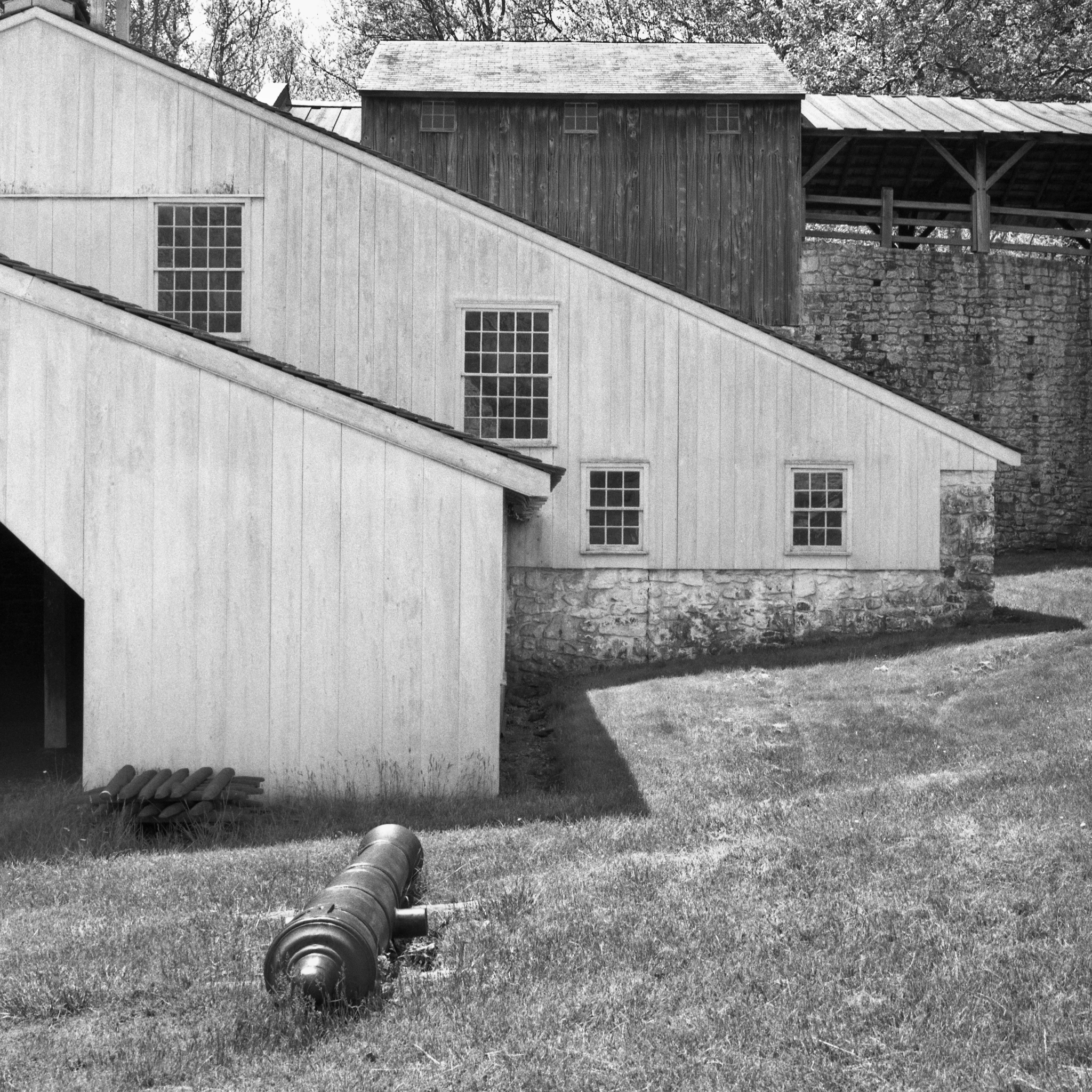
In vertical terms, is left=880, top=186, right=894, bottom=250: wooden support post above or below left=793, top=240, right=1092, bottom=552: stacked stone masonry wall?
above

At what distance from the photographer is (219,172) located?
15.4 m

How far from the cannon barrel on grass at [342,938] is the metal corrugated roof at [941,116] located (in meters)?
18.9

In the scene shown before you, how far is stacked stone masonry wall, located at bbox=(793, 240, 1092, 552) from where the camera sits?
22.7 m

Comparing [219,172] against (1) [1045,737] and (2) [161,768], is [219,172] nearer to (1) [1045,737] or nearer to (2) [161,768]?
(2) [161,768]

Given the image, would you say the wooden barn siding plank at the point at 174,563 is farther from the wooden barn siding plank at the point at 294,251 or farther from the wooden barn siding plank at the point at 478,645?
the wooden barn siding plank at the point at 294,251

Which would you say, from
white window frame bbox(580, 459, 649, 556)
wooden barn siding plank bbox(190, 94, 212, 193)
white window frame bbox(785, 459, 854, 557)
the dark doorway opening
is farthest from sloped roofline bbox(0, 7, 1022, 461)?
the dark doorway opening

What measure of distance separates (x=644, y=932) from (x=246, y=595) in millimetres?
4603

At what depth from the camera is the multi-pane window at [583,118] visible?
20797 mm

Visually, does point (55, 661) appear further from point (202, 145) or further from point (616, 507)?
point (616, 507)

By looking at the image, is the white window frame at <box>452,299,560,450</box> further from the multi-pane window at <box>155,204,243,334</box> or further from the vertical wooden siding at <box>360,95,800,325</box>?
the vertical wooden siding at <box>360,95,800,325</box>

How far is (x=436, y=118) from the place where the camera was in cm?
2091

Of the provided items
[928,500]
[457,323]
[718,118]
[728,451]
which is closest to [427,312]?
[457,323]

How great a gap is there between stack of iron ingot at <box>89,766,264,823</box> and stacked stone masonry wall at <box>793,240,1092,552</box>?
15971 mm

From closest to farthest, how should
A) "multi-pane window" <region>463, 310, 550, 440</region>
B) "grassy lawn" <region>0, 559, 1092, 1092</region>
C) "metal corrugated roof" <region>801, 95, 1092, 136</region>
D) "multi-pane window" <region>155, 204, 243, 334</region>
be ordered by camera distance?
"grassy lawn" <region>0, 559, 1092, 1092</region> < "multi-pane window" <region>155, 204, 243, 334</region> < "multi-pane window" <region>463, 310, 550, 440</region> < "metal corrugated roof" <region>801, 95, 1092, 136</region>
